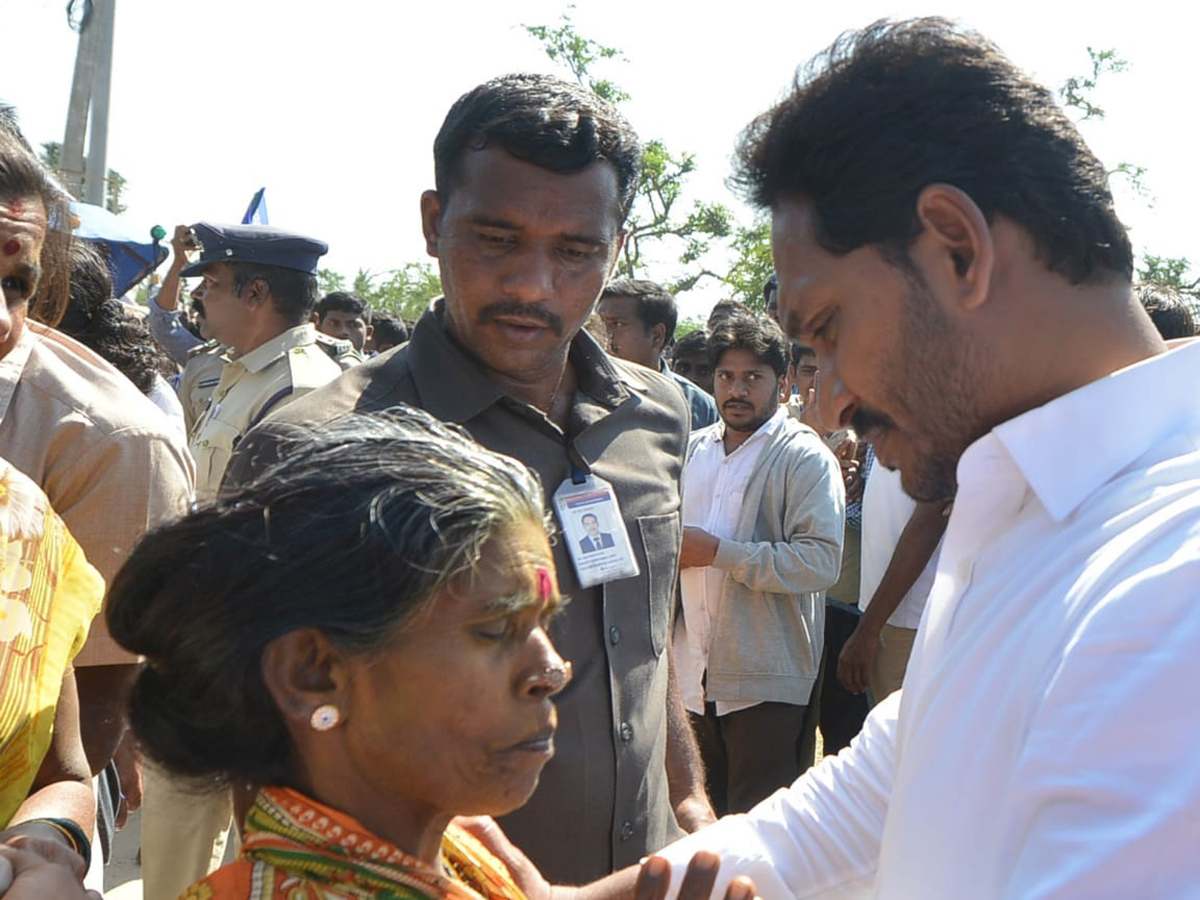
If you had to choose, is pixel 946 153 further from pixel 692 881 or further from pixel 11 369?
pixel 11 369

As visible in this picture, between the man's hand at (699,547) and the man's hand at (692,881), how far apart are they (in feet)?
9.26

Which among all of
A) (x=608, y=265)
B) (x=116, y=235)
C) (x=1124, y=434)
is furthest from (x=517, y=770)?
(x=116, y=235)

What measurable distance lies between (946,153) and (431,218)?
47.7 inches

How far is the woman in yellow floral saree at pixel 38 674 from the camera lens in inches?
62.9

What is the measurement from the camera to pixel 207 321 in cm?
523

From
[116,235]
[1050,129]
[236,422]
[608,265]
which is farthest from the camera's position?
[116,235]

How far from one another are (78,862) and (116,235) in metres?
6.22

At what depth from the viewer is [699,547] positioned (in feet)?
15.5

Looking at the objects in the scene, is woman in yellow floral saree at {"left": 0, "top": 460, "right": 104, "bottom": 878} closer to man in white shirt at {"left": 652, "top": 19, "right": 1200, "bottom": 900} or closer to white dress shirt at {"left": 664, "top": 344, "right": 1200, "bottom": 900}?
man in white shirt at {"left": 652, "top": 19, "right": 1200, "bottom": 900}

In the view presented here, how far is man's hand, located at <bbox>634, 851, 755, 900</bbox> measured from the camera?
1839 millimetres

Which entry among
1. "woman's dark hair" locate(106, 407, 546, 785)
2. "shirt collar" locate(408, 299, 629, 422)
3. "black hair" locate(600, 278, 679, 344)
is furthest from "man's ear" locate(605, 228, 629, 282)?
"black hair" locate(600, 278, 679, 344)

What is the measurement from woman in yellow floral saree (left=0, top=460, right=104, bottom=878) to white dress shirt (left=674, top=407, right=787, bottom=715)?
326 cm

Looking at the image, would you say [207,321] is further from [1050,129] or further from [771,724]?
[1050,129]

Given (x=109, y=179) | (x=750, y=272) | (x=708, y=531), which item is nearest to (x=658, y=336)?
(x=708, y=531)
